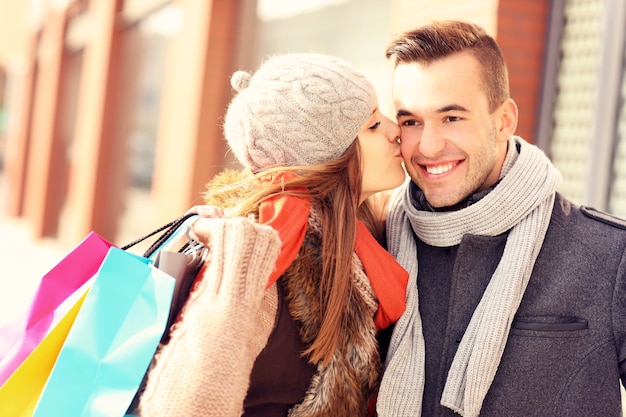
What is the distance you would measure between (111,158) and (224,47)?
4.49m

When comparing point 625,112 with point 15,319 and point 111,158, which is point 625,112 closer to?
point 15,319

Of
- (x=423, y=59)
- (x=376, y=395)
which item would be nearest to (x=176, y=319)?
(x=376, y=395)

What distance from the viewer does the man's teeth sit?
9.01 ft

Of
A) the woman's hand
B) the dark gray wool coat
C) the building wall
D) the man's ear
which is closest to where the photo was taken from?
the woman's hand

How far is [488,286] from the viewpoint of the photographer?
2.47 meters

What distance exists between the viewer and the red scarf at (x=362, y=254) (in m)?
2.08

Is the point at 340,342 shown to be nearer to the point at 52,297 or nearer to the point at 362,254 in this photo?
the point at 362,254

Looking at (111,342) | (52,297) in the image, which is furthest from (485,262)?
(52,297)

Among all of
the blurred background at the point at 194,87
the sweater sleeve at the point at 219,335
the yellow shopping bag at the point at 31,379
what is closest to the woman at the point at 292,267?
the sweater sleeve at the point at 219,335

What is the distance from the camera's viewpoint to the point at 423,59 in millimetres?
2768

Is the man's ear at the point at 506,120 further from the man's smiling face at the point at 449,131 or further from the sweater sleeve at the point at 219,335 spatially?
the sweater sleeve at the point at 219,335

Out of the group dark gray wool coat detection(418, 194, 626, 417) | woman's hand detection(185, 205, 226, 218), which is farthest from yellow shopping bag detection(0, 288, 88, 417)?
dark gray wool coat detection(418, 194, 626, 417)

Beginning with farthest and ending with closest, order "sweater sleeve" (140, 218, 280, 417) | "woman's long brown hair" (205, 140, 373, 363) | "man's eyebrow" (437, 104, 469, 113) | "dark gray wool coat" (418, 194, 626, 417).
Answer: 1. "man's eyebrow" (437, 104, 469, 113)
2. "dark gray wool coat" (418, 194, 626, 417)
3. "woman's long brown hair" (205, 140, 373, 363)
4. "sweater sleeve" (140, 218, 280, 417)

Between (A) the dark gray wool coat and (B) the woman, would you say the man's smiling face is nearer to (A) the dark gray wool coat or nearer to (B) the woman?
(B) the woman
